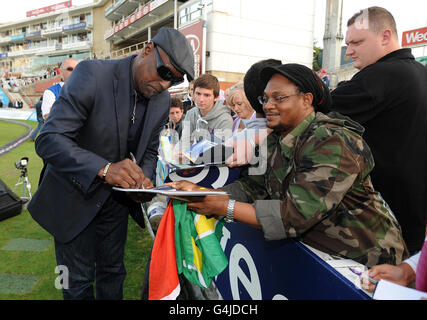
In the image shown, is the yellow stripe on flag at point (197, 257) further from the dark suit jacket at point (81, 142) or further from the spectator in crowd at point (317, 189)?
the dark suit jacket at point (81, 142)

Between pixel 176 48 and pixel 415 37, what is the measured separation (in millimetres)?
27104

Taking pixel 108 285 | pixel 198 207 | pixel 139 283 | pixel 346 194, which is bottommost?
pixel 139 283

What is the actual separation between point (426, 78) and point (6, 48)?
9792cm

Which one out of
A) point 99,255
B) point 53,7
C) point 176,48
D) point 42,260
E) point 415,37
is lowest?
point 42,260

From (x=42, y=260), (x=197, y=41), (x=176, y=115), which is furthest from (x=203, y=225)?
(x=197, y=41)

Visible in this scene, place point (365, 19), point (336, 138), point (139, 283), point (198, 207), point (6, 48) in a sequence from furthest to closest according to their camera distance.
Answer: point (6, 48)
point (139, 283)
point (365, 19)
point (198, 207)
point (336, 138)

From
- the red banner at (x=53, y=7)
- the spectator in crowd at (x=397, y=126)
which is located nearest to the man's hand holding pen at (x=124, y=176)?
the spectator in crowd at (x=397, y=126)

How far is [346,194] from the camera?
150 cm

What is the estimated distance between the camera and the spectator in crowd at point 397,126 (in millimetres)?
2068

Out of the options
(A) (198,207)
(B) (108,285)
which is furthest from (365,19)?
(B) (108,285)

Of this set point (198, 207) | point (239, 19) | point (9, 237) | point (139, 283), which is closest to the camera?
point (198, 207)

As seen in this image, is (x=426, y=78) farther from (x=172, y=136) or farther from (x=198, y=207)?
(x=172, y=136)

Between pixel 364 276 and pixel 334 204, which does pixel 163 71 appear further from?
pixel 364 276

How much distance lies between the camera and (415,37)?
885 inches
